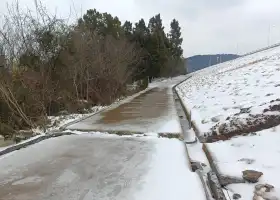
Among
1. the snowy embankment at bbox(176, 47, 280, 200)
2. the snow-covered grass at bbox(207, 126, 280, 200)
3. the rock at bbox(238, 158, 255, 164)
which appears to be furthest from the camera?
the rock at bbox(238, 158, 255, 164)

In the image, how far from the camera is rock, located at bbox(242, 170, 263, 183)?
13.8ft

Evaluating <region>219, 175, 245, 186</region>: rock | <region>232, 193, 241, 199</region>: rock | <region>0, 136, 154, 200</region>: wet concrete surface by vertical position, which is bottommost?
<region>232, 193, 241, 199</region>: rock

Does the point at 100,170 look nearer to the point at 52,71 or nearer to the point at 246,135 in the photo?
the point at 246,135

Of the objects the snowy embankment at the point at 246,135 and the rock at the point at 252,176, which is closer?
the rock at the point at 252,176

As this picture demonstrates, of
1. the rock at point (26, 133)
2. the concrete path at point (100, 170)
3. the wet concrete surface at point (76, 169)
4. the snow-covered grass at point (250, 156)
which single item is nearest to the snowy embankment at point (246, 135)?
the snow-covered grass at point (250, 156)

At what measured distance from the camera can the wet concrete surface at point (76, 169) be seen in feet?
13.4

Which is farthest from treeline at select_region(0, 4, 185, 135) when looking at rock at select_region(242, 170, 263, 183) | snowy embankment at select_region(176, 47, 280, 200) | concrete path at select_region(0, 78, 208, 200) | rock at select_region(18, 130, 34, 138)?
rock at select_region(242, 170, 263, 183)

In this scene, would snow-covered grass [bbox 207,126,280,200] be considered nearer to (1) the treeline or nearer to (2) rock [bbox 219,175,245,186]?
(2) rock [bbox 219,175,245,186]

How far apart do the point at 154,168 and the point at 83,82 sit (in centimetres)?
980

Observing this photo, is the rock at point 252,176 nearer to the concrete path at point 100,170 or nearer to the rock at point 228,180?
the rock at point 228,180

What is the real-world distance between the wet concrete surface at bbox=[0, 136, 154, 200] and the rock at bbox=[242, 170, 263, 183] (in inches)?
54.3

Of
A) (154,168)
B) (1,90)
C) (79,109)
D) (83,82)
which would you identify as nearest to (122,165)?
(154,168)

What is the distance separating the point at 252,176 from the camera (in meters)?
4.26

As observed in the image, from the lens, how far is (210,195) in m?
4.02
